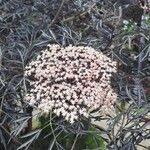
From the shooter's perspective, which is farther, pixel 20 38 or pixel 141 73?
pixel 20 38

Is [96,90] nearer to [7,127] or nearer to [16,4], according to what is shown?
[7,127]

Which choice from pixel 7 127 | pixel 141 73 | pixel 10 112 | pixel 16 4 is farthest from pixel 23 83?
pixel 16 4

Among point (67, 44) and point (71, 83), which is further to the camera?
point (67, 44)
